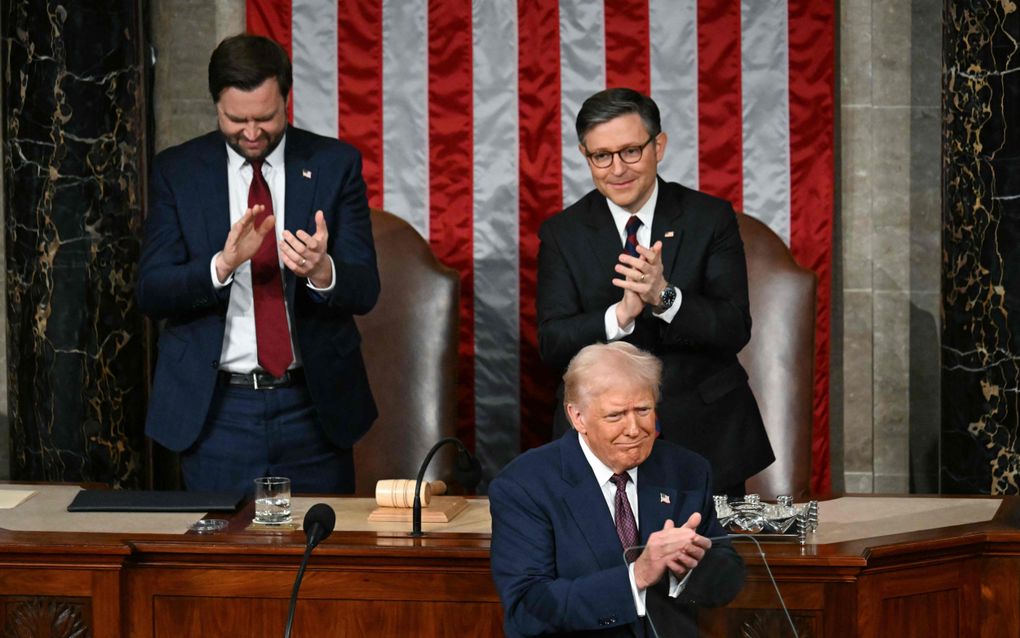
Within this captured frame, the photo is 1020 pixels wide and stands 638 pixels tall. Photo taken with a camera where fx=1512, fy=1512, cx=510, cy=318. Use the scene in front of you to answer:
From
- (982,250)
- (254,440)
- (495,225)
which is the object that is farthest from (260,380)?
(982,250)

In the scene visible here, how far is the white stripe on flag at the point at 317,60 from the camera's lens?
19.1ft

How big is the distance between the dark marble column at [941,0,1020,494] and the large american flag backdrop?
0.53 metres

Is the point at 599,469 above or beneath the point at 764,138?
beneath

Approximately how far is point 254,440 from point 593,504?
3.98ft

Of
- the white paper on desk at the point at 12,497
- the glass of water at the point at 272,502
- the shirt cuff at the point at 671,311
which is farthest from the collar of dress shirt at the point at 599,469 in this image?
the white paper on desk at the point at 12,497

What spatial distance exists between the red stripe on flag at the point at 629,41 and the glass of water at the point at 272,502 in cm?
271

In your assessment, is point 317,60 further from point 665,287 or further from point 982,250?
point 982,250

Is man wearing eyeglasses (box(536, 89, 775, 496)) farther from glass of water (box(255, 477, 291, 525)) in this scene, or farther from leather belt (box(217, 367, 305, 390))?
glass of water (box(255, 477, 291, 525))

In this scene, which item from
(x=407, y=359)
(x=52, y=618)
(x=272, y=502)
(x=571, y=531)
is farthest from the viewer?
(x=407, y=359)

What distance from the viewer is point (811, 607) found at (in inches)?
126

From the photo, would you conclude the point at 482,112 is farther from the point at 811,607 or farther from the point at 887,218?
the point at 811,607

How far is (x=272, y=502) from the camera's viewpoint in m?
3.65

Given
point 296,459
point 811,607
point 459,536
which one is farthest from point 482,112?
point 811,607

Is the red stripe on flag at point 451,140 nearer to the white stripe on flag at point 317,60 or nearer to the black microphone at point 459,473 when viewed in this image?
the white stripe on flag at point 317,60
